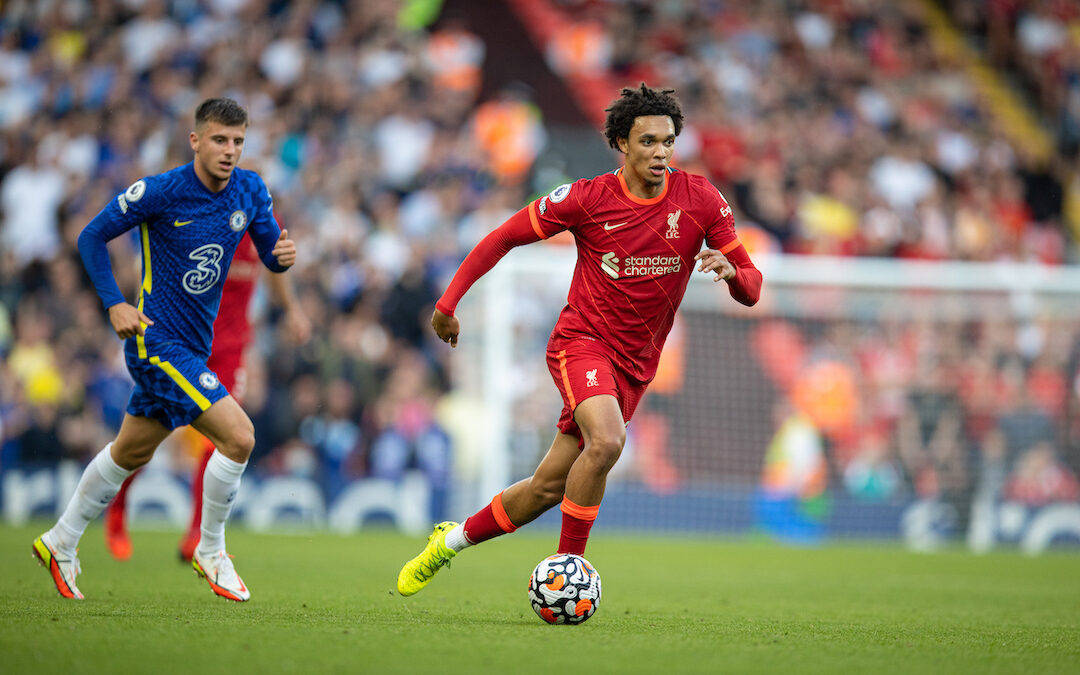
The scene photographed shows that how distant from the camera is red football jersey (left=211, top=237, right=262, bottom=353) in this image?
8.98 metres

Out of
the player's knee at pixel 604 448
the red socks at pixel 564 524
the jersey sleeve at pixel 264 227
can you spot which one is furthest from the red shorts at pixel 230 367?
the player's knee at pixel 604 448

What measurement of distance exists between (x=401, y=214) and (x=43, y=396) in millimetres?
5202

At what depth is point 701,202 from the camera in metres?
6.52

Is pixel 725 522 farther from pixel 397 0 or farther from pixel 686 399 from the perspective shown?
pixel 397 0

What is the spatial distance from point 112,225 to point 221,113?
0.78 m

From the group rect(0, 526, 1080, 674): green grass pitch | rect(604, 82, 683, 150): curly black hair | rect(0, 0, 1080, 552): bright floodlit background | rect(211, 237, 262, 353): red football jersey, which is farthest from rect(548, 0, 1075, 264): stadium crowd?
rect(604, 82, 683, 150): curly black hair

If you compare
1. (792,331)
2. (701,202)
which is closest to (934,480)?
(792,331)

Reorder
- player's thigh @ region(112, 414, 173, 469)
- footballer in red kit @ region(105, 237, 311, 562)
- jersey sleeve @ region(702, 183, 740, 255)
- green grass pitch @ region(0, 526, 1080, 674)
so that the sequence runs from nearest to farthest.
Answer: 1. green grass pitch @ region(0, 526, 1080, 674)
2. jersey sleeve @ region(702, 183, 740, 255)
3. player's thigh @ region(112, 414, 173, 469)
4. footballer in red kit @ region(105, 237, 311, 562)

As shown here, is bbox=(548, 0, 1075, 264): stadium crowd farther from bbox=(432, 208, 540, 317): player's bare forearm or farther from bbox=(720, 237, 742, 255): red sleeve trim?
bbox=(432, 208, 540, 317): player's bare forearm

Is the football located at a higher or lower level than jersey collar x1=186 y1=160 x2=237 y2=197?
lower

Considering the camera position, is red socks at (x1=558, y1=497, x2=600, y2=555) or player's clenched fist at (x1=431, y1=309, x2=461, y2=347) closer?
red socks at (x1=558, y1=497, x2=600, y2=555)

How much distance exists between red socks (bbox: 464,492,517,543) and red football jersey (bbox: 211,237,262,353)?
3189 mm

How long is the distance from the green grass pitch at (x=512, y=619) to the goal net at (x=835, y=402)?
4.25m

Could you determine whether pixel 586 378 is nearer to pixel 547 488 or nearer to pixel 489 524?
pixel 547 488
